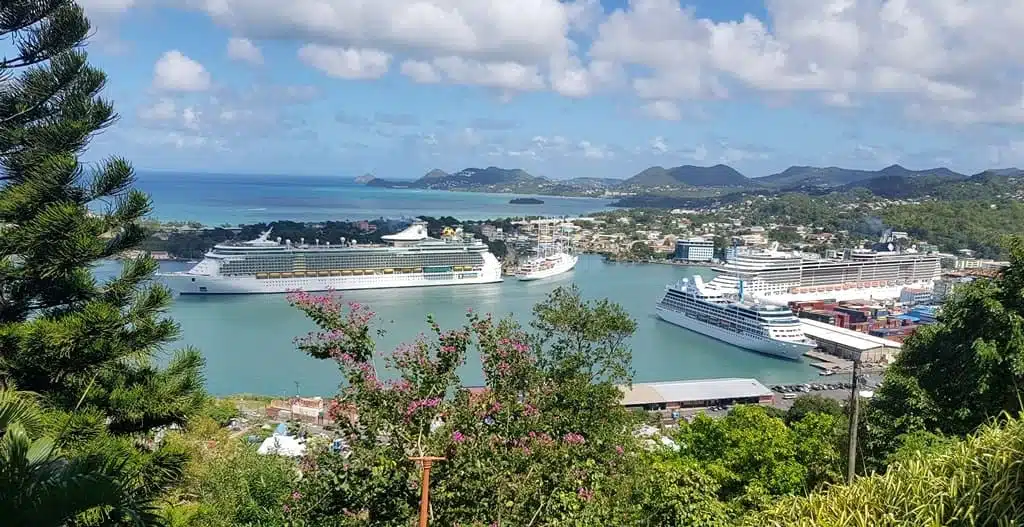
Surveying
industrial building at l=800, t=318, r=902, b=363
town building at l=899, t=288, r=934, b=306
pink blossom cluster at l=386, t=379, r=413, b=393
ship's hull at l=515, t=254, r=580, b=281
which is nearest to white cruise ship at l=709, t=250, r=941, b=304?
town building at l=899, t=288, r=934, b=306

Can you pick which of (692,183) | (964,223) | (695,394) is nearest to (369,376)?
(695,394)

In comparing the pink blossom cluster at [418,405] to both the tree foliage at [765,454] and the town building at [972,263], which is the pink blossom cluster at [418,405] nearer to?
the tree foliage at [765,454]

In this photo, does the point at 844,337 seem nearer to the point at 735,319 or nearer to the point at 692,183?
the point at 735,319

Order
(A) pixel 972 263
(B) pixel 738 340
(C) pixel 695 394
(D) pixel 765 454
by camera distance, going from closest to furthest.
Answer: (D) pixel 765 454 < (C) pixel 695 394 < (B) pixel 738 340 < (A) pixel 972 263

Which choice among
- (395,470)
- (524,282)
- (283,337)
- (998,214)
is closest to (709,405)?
(283,337)

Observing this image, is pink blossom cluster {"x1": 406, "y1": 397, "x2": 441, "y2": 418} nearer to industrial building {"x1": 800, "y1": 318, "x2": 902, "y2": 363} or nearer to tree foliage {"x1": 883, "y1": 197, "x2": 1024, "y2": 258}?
industrial building {"x1": 800, "y1": 318, "x2": 902, "y2": 363}

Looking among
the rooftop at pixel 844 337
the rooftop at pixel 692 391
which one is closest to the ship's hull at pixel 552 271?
the rooftop at pixel 844 337
